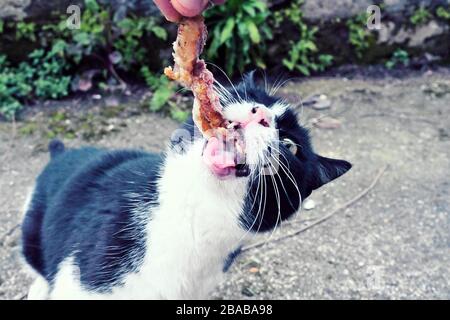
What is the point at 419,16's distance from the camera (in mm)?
3672

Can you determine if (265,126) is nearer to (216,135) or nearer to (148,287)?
(216,135)

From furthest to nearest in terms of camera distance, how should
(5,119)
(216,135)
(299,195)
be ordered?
(5,119) → (299,195) → (216,135)

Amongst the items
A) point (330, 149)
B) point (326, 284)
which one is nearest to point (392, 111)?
point (330, 149)

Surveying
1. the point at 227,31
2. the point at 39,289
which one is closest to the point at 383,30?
the point at 227,31

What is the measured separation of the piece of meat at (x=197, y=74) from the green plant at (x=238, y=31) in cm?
211

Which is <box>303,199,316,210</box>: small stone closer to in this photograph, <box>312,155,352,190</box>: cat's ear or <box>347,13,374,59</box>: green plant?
<box>312,155,352,190</box>: cat's ear

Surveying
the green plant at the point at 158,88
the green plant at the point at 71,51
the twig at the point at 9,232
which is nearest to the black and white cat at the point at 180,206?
the twig at the point at 9,232

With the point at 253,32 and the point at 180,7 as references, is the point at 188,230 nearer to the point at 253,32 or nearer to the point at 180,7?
the point at 180,7

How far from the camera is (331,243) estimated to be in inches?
91.7

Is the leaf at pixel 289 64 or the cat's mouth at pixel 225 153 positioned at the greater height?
the leaf at pixel 289 64

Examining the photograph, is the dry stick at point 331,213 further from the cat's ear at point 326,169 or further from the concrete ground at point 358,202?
the cat's ear at point 326,169

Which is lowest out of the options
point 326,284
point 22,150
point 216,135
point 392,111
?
point 326,284

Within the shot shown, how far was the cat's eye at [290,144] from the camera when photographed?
1337mm
